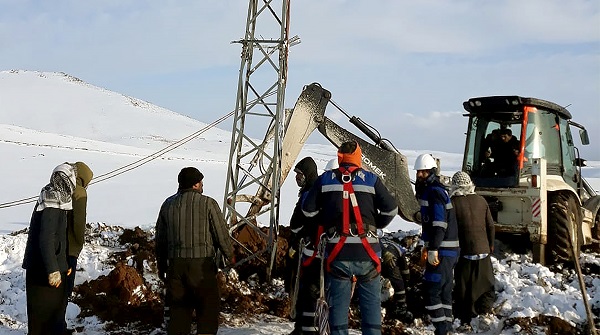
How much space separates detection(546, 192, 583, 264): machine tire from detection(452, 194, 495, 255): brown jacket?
2552 millimetres

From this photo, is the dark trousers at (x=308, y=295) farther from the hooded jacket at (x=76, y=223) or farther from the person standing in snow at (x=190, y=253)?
the hooded jacket at (x=76, y=223)

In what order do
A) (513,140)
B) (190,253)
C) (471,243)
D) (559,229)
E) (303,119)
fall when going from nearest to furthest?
(190,253)
(471,243)
(559,229)
(513,140)
(303,119)

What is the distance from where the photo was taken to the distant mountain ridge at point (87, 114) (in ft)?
216

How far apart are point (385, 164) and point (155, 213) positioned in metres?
12.3

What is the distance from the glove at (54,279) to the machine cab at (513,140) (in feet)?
21.3

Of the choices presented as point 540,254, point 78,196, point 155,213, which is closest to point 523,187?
point 540,254

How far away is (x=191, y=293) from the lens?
20.1ft

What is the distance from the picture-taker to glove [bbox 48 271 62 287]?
5.70 m

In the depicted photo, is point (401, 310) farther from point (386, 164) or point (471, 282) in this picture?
point (386, 164)

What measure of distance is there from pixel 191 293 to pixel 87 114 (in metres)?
73.1

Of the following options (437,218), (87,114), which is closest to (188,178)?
(437,218)

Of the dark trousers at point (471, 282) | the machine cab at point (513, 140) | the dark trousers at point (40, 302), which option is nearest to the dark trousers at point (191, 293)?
the dark trousers at point (40, 302)

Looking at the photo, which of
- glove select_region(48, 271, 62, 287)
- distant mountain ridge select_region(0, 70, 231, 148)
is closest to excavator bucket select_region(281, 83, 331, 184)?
glove select_region(48, 271, 62, 287)

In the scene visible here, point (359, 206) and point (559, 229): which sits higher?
point (359, 206)
